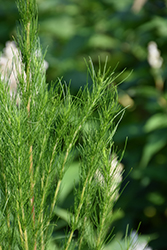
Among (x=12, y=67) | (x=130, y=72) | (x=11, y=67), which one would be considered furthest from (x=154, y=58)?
(x=12, y=67)

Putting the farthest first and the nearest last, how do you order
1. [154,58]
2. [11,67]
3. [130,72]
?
[154,58] < [130,72] < [11,67]

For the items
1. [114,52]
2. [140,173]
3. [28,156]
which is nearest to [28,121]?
[28,156]

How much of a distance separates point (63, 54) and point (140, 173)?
730 millimetres

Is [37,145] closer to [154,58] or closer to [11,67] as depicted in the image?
[11,67]

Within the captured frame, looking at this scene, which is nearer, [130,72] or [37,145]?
[37,145]

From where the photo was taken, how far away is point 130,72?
118cm

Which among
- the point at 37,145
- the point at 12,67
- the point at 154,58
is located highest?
the point at 12,67

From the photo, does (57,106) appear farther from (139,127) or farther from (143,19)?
(143,19)

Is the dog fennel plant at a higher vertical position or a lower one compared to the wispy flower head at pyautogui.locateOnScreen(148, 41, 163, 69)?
higher

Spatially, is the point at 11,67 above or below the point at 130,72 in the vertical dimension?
above

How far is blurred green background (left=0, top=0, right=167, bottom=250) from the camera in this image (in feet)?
4.62

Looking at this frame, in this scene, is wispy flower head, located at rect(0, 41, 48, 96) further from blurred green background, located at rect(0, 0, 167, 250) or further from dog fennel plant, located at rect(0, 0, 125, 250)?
blurred green background, located at rect(0, 0, 167, 250)

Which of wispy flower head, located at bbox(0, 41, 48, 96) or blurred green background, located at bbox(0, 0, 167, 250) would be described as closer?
wispy flower head, located at bbox(0, 41, 48, 96)

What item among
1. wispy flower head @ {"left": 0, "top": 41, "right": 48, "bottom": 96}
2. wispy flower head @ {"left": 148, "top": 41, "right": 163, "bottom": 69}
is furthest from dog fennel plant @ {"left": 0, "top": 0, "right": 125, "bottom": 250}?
wispy flower head @ {"left": 148, "top": 41, "right": 163, "bottom": 69}
